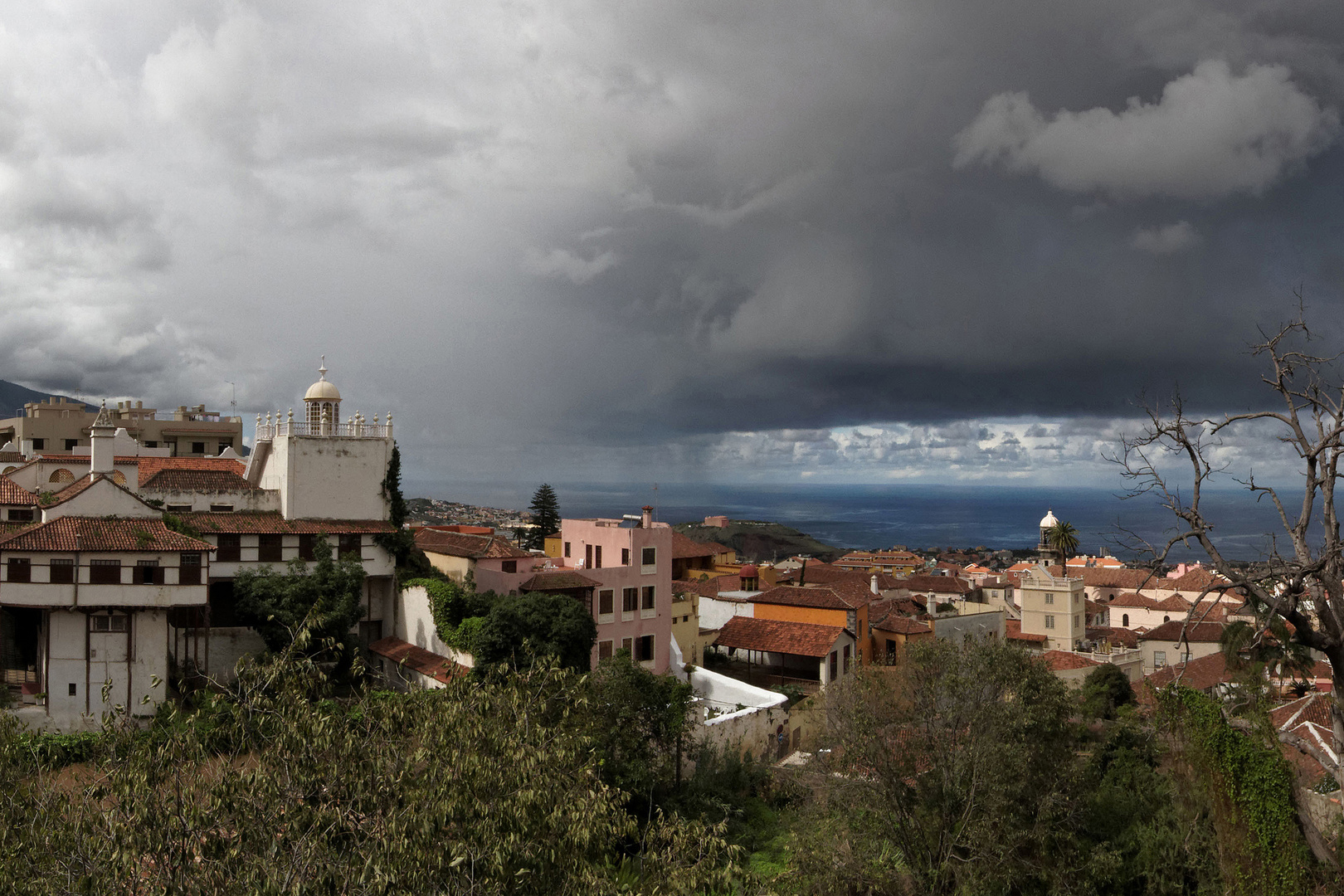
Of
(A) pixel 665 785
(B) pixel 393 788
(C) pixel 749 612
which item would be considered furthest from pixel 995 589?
(B) pixel 393 788

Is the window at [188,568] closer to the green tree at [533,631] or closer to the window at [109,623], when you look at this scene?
the window at [109,623]

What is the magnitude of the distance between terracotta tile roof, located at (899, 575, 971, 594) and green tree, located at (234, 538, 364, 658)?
4814 cm

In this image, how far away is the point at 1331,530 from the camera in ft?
44.2

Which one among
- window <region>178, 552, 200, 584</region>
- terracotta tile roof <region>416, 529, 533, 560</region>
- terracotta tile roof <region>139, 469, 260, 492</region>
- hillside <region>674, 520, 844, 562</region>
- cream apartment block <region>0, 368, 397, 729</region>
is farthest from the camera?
hillside <region>674, 520, 844, 562</region>

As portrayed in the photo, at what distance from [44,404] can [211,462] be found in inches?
1324

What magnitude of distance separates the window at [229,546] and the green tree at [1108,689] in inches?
1441

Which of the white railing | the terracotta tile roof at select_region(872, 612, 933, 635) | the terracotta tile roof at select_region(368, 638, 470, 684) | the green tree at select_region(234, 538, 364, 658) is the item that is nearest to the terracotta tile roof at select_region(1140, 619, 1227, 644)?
the terracotta tile roof at select_region(872, 612, 933, 635)

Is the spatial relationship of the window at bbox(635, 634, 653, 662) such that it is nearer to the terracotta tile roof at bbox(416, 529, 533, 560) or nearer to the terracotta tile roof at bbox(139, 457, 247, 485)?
the terracotta tile roof at bbox(416, 529, 533, 560)

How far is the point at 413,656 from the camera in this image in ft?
114

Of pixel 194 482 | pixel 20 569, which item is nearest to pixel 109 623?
pixel 20 569

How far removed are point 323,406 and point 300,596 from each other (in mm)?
9048

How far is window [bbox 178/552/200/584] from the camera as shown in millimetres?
30250

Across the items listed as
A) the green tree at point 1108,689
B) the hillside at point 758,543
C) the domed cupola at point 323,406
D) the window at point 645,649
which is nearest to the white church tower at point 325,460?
the domed cupola at point 323,406

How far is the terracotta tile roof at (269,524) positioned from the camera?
34.9 m
